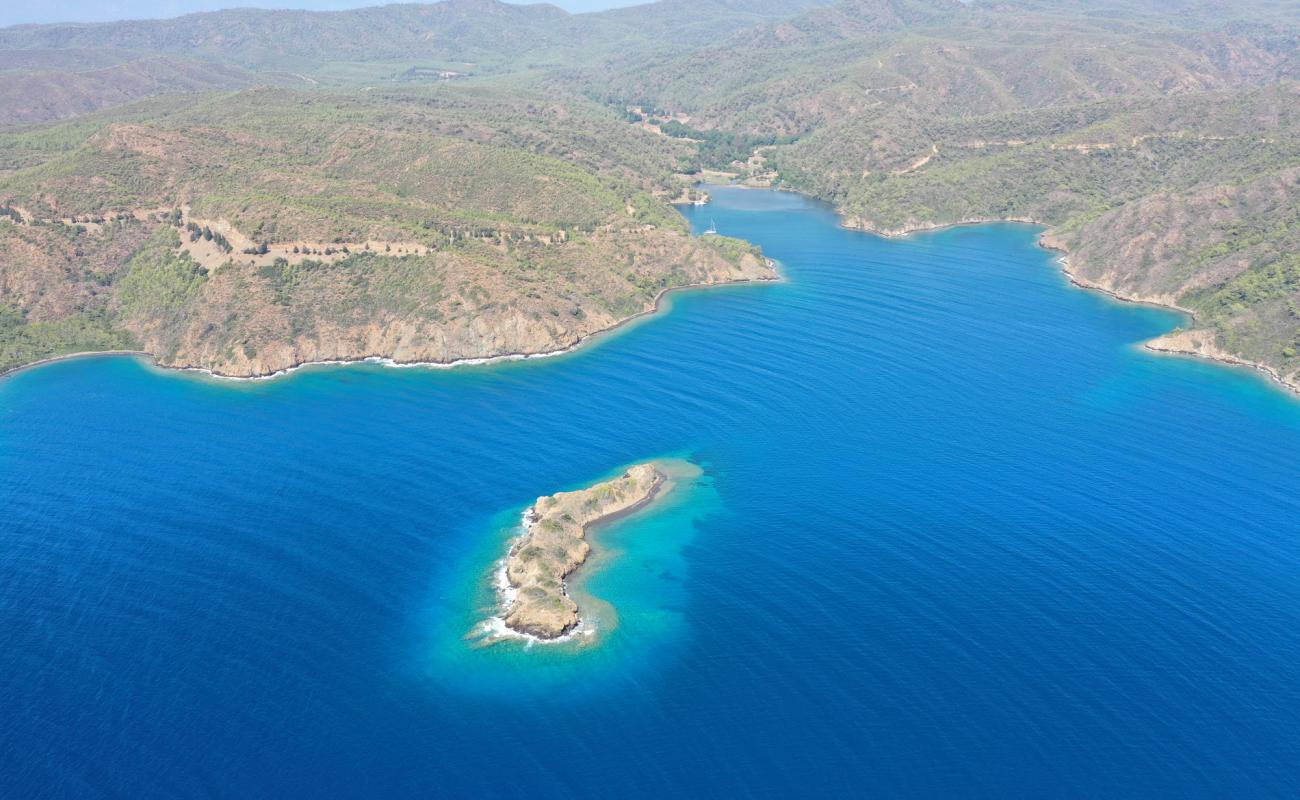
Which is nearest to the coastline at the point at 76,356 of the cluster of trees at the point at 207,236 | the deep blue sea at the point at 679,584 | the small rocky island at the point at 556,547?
the deep blue sea at the point at 679,584

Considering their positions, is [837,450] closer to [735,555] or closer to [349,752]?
[735,555]

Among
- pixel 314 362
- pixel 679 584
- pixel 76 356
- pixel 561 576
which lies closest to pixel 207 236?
pixel 76 356

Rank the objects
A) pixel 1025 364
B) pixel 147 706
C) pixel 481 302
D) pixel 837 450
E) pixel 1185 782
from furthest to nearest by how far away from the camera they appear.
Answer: pixel 481 302 → pixel 1025 364 → pixel 837 450 → pixel 147 706 → pixel 1185 782

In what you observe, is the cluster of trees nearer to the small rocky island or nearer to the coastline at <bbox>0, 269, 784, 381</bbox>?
the coastline at <bbox>0, 269, 784, 381</bbox>

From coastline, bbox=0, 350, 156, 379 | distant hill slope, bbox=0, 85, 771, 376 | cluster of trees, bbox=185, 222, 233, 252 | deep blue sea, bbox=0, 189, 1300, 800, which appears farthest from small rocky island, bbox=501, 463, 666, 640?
cluster of trees, bbox=185, 222, 233, 252

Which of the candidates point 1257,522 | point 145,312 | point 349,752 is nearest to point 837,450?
point 1257,522

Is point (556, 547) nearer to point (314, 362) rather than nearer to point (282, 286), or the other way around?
point (314, 362)

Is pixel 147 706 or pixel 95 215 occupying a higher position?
pixel 95 215
